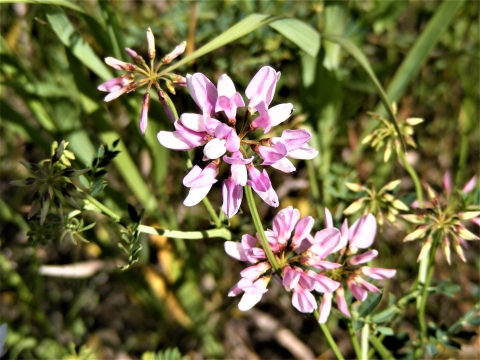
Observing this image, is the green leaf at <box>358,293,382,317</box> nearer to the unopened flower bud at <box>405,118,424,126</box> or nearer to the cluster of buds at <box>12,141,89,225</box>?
the unopened flower bud at <box>405,118,424,126</box>

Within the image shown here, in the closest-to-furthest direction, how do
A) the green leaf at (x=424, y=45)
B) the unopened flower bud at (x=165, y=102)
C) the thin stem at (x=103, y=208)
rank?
the unopened flower bud at (x=165, y=102)
the thin stem at (x=103, y=208)
the green leaf at (x=424, y=45)

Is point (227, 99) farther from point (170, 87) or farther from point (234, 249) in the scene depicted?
point (234, 249)

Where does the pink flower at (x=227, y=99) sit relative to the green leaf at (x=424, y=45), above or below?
above

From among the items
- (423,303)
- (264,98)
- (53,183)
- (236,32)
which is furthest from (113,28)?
(423,303)

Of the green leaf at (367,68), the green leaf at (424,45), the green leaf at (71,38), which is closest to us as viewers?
the green leaf at (367,68)

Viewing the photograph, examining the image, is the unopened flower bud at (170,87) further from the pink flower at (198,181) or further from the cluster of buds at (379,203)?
the cluster of buds at (379,203)

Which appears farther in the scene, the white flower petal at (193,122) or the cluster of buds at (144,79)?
the cluster of buds at (144,79)

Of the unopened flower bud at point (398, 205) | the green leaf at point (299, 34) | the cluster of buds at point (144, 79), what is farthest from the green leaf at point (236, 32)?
the unopened flower bud at point (398, 205)

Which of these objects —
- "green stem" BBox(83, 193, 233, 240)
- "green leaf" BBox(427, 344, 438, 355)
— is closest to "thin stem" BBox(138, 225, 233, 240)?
"green stem" BBox(83, 193, 233, 240)
